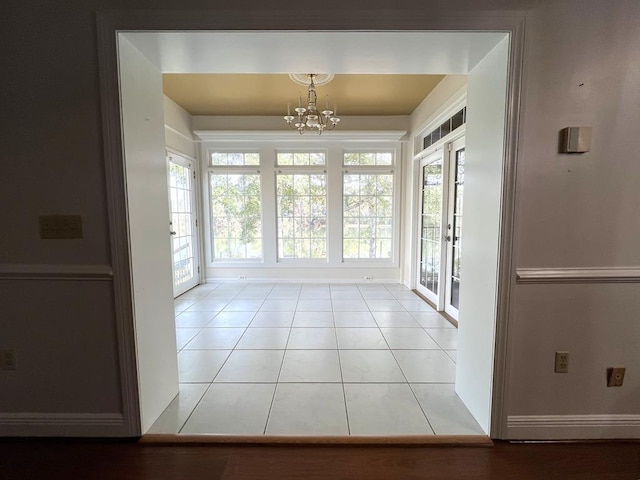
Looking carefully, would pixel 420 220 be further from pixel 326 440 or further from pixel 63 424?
pixel 63 424

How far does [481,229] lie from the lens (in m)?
1.63

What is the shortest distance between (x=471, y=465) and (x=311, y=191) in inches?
168

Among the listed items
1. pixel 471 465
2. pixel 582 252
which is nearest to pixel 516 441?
pixel 471 465

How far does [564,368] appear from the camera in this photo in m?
1.53

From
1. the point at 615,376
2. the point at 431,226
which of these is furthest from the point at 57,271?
the point at 431,226

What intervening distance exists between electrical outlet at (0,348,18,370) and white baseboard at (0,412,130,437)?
0.92 ft

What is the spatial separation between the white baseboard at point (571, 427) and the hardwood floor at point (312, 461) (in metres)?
0.05

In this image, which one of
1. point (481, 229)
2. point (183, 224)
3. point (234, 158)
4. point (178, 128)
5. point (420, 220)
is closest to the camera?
point (481, 229)

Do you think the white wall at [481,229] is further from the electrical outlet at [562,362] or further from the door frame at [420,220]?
the door frame at [420,220]

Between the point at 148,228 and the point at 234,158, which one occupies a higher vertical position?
the point at 234,158

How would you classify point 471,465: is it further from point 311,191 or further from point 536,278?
point 311,191

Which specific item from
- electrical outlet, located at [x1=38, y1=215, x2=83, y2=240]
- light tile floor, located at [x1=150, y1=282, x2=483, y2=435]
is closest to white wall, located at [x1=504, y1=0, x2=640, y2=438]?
light tile floor, located at [x1=150, y1=282, x2=483, y2=435]

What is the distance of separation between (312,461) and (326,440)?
133 millimetres

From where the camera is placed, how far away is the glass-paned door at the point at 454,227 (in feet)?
10.5
